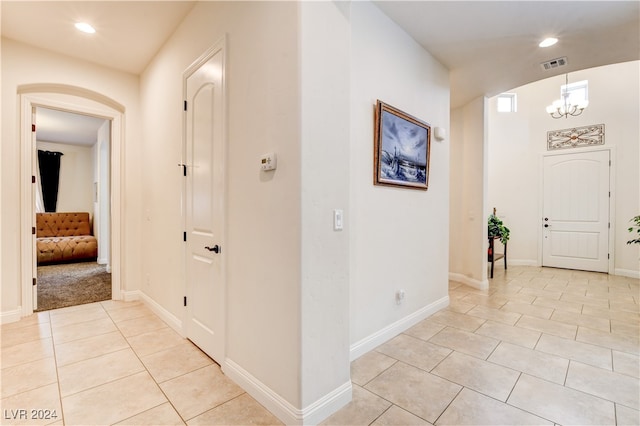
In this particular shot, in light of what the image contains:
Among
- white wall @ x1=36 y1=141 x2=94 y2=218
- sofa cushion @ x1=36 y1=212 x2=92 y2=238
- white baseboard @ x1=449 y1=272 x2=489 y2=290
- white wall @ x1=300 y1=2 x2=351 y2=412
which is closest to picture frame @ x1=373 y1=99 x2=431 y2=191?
white wall @ x1=300 y1=2 x2=351 y2=412

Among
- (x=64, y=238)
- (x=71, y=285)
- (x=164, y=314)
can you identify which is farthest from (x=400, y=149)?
(x=64, y=238)

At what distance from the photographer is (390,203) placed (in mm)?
2676

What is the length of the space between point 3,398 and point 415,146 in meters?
3.60

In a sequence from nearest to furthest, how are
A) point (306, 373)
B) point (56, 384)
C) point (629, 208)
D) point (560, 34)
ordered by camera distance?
point (306, 373)
point (56, 384)
point (560, 34)
point (629, 208)

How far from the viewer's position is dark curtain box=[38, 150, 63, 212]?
23.0ft

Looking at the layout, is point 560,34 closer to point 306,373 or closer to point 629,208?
point 306,373

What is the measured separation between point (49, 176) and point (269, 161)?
824 centimetres

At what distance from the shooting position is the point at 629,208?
5.21 metres

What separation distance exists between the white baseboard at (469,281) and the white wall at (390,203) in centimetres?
121

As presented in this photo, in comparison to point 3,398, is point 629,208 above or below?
above

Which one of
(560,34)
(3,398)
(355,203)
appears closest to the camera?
(3,398)

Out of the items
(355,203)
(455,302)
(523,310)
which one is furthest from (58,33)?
(523,310)

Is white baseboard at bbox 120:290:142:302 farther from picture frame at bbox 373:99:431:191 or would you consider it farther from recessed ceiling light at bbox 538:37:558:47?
recessed ceiling light at bbox 538:37:558:47

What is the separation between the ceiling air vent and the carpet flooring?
242 inches
